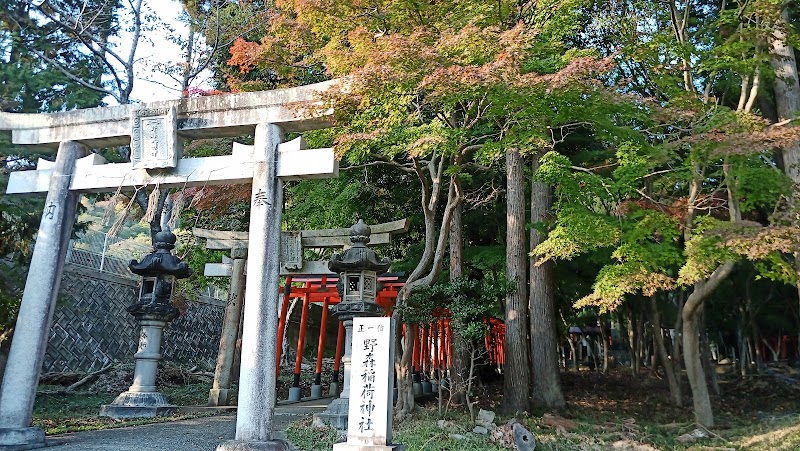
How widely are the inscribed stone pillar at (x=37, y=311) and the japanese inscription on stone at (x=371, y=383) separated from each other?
15.1 ft

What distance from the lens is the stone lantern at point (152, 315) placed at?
10492 mm

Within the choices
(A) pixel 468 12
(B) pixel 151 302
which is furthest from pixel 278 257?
(A) pixel 468 12

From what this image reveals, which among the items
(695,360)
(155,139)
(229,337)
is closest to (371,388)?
(155,139)

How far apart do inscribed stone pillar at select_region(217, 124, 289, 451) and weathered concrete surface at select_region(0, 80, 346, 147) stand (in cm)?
49

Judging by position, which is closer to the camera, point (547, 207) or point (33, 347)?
point (33, 347)

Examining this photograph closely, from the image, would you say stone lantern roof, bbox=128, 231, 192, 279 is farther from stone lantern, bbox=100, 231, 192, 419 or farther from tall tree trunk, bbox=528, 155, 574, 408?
tall tree trunk, bbox=528, 155, 574, 408

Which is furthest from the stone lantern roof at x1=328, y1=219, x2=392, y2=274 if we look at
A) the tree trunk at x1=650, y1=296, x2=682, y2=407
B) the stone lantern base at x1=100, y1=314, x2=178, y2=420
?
the tree trunk at x1=650, y1=296, x2=682, y2=407

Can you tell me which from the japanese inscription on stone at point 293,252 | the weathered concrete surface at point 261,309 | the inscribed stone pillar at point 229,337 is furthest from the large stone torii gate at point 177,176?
the inscribed stone pillar at point 229,337

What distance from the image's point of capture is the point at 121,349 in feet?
54.4

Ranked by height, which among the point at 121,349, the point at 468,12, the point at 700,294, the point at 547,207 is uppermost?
the point at 468,12

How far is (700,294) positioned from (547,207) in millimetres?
3690

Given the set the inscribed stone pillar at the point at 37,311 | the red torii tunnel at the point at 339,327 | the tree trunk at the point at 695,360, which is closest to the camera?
the inscribed stone pillar at the point at 37,311

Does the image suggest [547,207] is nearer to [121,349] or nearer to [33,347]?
[33,347]

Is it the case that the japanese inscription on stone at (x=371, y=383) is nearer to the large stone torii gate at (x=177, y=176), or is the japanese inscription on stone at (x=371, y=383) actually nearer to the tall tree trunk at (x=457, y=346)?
the large stone torii gate at (x=177, y=176)
